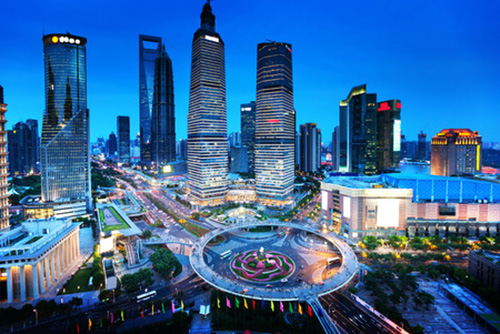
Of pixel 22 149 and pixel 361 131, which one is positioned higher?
pixel 361 131

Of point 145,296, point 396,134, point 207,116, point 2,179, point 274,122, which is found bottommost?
point 145,296

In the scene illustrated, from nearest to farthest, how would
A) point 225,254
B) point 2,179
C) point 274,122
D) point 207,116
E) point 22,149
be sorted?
point 2,179, point 225,254, point 207,116, point 274,122, point 22,149

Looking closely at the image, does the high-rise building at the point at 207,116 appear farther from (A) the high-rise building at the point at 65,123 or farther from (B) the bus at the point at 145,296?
(B) the bus at the point at 145,296

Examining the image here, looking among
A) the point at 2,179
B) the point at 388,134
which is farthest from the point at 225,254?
the point at 388,134

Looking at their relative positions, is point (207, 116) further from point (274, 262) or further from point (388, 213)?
point (388, 213)

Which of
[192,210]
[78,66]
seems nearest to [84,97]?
[78,66]

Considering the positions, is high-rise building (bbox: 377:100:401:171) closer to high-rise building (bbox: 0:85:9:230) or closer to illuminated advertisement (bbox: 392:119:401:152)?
illuminated advertisement (bbox: 392:119:401:152)
